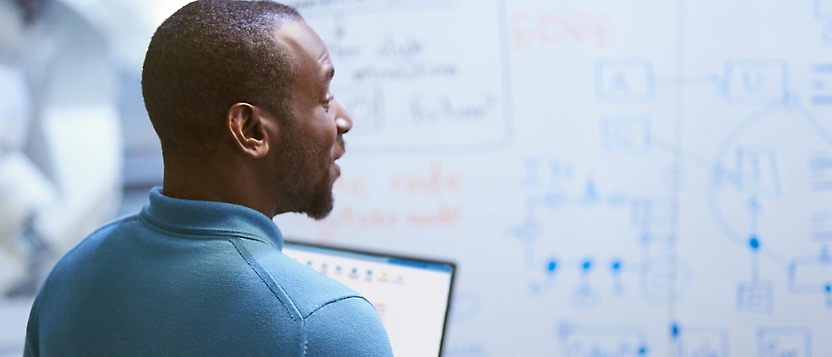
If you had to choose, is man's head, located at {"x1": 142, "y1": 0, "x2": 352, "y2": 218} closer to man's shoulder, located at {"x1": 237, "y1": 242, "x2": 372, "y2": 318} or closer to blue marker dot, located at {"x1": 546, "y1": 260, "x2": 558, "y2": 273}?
man's shoulder, located at {"x1": 237, "y1": 242, "x2": 372, "y2": 318}

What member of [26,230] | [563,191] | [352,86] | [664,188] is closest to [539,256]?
[563,191]

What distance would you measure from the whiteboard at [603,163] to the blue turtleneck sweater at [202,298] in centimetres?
Answer: 92

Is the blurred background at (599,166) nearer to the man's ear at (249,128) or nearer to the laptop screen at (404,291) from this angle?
the laptop screen at (404,291)

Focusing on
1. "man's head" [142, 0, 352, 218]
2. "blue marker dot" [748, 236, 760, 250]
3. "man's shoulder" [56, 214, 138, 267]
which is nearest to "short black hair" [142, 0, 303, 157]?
"man's head" [142, 0, 352, 218]

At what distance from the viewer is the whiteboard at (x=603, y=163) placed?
1.42 m

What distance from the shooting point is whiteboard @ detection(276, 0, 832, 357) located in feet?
4.67

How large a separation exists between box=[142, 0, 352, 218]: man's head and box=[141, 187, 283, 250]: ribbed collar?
0.11 ft

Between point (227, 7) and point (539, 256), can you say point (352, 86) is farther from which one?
point (227, 7)

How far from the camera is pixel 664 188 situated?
146 centimetres

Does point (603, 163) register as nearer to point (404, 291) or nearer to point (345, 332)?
point (404, 291)

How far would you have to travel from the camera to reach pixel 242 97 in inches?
25.3

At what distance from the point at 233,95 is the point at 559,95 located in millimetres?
990

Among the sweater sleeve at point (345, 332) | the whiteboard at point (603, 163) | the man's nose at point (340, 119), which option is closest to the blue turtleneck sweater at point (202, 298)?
the sweater sleeve at point (345, 332)

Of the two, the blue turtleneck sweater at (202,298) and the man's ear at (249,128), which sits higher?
the man's ear at (249,128)
